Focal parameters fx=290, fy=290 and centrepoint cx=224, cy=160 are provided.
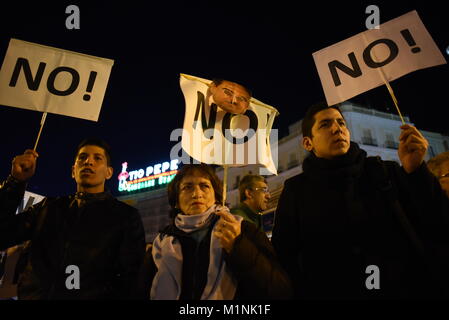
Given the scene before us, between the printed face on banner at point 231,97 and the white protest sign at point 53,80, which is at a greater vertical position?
the printed face on banner at point 231,97

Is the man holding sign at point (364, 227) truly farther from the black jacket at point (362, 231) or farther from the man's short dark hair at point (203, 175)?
the man's short dark hair at point (203, 175)

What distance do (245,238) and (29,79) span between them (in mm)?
3038

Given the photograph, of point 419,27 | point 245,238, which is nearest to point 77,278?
point 245,238

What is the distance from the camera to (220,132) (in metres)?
4.00

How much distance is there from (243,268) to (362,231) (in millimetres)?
810

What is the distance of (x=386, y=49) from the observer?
297cm

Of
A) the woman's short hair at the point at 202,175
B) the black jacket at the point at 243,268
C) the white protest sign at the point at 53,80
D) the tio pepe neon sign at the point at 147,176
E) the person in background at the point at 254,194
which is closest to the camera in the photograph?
the black jacket at the point at 243,268

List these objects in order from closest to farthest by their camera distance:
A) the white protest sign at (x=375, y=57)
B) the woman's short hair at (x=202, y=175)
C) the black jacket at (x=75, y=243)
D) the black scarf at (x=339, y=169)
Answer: the black scarf at (x=339, y=169) < the black jacket at (x=75, y=243) < the woman's short hair at (x=202, y=175) < the white protest sign at (x=375, y=57)

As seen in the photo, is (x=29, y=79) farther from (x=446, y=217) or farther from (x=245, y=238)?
(x=446, y=217)

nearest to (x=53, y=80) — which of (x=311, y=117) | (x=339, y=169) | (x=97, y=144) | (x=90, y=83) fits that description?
(x=90, y=83)

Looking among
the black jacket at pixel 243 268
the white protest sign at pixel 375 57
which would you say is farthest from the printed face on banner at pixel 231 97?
the black jacket at pixel 243 268

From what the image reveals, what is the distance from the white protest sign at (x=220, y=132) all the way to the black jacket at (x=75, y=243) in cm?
143

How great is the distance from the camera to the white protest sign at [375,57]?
285cm

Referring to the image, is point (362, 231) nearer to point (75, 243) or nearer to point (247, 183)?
point (75, 243)
